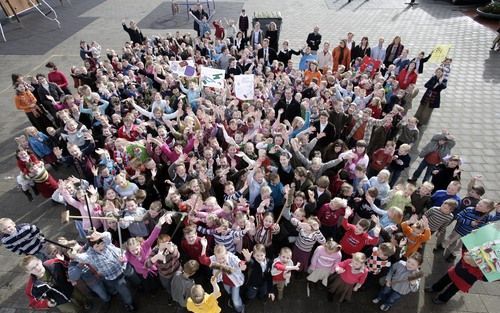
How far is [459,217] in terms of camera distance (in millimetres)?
5477

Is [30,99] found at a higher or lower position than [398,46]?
lower

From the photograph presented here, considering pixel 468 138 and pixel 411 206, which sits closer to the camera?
pixel 411 206

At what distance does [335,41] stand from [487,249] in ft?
47.3

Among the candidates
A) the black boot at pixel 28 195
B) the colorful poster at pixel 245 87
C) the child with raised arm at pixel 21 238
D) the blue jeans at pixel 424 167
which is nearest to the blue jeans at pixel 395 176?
the blue jeans at pixel 424 167

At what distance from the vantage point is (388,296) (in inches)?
199

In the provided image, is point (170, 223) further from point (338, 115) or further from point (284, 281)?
point (338, 115)

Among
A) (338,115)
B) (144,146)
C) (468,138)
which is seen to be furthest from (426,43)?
(144,146)

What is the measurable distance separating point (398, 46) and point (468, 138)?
3.80m

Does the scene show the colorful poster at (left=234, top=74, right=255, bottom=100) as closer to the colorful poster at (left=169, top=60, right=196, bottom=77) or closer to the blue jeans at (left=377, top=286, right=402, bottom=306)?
the colorful poster at (left=169, top=60, right=196, bottom=77)

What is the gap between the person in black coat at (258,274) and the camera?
4535 mm

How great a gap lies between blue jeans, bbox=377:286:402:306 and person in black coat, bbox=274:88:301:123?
4.57 metres

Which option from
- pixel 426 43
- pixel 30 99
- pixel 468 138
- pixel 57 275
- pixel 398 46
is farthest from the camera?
pixel 426 43

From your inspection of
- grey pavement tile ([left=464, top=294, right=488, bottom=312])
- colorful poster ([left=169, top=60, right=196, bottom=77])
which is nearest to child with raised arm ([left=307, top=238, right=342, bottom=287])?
grey pavement tile ([left=464, top=294, right=488, bottom=312])

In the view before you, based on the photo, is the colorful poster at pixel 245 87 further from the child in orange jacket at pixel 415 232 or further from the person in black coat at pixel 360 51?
the person in black coat at pixel 360 51
